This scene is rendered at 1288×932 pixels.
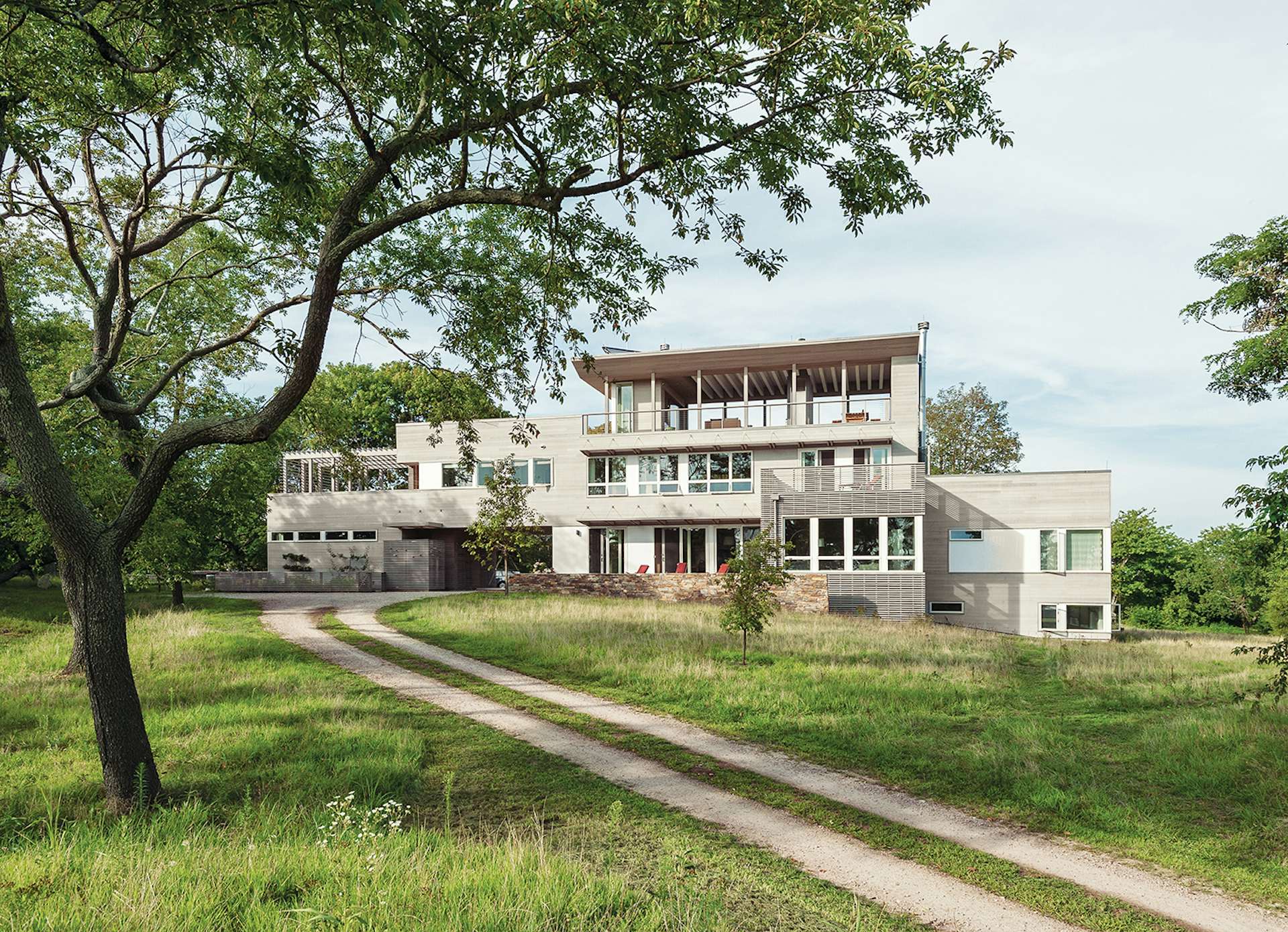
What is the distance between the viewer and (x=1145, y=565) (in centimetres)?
4631

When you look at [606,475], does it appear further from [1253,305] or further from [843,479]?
[1253,305]

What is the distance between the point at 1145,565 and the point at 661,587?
3176 centimetres

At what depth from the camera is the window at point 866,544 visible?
93.5ft

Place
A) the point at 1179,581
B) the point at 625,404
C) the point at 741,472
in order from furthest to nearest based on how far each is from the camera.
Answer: the point at 1179,581 → the point at 625,404 → the point at 741,472

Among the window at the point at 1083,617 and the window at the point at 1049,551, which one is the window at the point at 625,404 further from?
the window at the point at 1083,617

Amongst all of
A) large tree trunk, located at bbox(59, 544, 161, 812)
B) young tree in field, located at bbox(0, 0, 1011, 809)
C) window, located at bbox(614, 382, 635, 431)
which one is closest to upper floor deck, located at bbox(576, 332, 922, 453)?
window, located at bbox(614, 382, 635, 431)

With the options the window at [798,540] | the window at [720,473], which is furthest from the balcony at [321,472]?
the window at [798,540]

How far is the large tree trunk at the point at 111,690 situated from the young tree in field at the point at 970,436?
46.1 m

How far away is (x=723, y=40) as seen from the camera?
749cm

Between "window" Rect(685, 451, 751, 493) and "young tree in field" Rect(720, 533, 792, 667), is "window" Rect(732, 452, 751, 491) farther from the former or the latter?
"young tree in field" Rect(720, 533, 792, 667)

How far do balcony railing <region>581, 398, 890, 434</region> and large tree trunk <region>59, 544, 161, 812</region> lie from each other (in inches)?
1061

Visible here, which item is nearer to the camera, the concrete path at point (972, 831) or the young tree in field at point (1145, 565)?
the concrete path at point (972, 831)

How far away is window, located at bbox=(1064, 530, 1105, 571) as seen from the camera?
96.1ft

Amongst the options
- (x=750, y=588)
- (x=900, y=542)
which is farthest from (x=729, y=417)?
(x=750, y=588)
